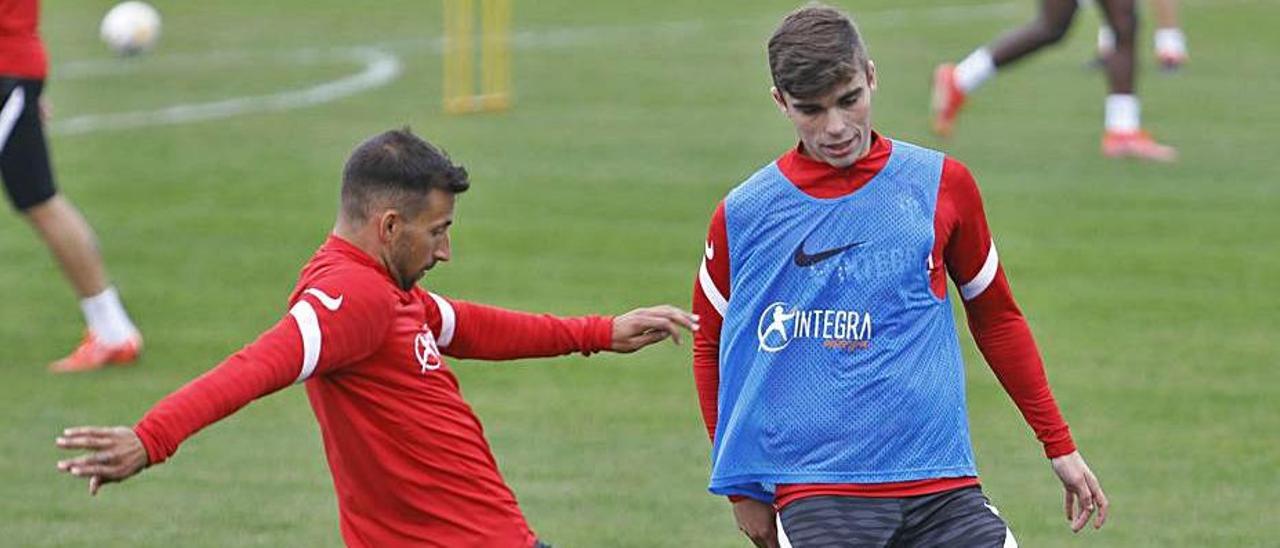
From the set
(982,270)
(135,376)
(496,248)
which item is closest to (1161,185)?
(496,248)

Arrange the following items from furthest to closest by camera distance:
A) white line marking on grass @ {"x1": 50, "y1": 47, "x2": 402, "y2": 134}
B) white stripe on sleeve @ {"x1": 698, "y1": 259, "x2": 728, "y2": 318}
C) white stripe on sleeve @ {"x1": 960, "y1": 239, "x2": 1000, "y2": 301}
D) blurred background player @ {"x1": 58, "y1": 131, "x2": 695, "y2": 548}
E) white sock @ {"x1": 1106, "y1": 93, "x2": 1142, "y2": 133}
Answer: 1. white line marking on grass @ {"x1": 50, "y1": 47, "x2": 402, "y2": 134}
2. white sock @ {"x1": 1106, "y1": 93, "x2": 1142, "y2": 133}
3. white stripe on sleeve @ {"x1": 698, "y1": 259, "x2": 728, "y2": 318}
4. white stripe on sleeve @ {"x1": 960, "y1": 239, "x2": 1000, "y2": 301}
5. blurred background player @ {"x1": 58, "y1": 131, "x2": 695, "y2": 548}

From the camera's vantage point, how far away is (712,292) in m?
5.47

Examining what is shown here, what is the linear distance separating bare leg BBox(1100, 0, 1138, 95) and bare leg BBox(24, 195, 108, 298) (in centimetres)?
754

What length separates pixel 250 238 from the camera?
13.1 meters

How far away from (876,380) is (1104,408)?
455 centimetres

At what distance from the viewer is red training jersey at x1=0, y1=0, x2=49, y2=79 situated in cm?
1000

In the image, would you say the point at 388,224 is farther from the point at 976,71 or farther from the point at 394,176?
the point at 976,71

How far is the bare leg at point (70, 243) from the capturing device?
1010cm

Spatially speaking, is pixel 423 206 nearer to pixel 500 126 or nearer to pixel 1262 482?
pixel 1262 482

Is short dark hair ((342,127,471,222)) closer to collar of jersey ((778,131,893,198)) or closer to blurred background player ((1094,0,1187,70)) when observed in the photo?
collar of jersey ((778,131,893,198))

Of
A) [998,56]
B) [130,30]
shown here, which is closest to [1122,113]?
[998,56]

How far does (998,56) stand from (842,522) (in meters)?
11.3

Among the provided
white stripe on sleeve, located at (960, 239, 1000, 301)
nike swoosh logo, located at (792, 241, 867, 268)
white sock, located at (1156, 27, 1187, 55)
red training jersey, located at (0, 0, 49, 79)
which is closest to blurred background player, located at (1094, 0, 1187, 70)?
white sock, located at (1156, 27, 1187, 55)

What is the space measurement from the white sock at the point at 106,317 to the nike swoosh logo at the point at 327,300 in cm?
548
